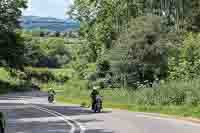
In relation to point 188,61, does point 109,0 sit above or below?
Answer: above

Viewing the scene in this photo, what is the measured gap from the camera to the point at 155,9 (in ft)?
269

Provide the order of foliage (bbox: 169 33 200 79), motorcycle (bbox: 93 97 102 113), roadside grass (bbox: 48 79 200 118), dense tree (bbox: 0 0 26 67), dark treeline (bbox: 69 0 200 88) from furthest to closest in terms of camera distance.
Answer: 1. dense tree (bbox: 0 0 26 67)
2. dark treeline (bbox: 69 0 200 88)
3. foliage (bbox: 169 33 200 79)
4. motorcycle (bbox: 93 97 102 113)
5. roadside grass (bbox: 48 79 200 118)

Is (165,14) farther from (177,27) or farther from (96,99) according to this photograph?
(96,99)

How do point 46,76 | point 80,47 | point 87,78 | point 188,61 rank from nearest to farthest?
1. point 188,61
2. point 87,78
3. point 80,47
4. point 46,76

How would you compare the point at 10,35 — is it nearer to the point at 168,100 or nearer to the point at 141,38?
the point at 141,38

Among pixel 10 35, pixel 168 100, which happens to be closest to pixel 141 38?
pixel 168 100

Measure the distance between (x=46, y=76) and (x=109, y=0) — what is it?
228ft

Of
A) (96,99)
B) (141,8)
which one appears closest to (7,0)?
(141,8)

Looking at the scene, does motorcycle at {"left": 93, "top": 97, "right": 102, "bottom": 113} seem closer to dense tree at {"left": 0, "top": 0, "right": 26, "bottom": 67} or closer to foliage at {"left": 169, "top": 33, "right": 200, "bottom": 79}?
foliage at {"left": 169, "top": 33, "right": 200, "bottom": 79}

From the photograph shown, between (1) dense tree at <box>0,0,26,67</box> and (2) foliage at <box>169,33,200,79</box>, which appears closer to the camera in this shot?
(2) foliage at <box>169,33,200,79</box>

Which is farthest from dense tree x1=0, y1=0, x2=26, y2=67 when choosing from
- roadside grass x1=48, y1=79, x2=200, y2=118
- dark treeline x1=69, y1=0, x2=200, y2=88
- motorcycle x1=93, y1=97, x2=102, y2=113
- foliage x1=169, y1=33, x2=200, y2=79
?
motorcycle x1=93, y1=97, x2=102, y2=113

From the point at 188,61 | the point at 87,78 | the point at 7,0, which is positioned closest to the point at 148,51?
the point at 188,61

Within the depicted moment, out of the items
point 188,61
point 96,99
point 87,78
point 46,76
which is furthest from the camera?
point 46,76

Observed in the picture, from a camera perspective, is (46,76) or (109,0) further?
(46,76)
